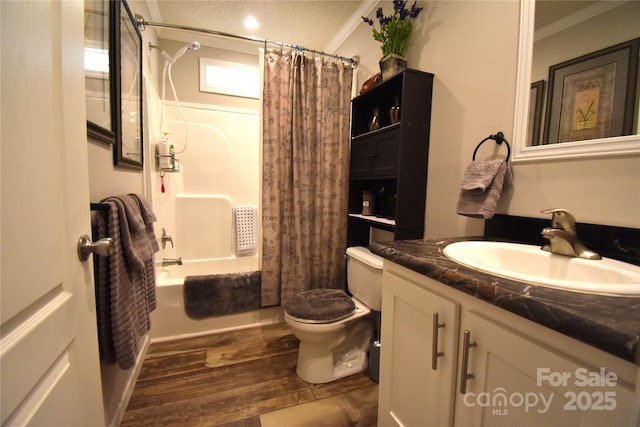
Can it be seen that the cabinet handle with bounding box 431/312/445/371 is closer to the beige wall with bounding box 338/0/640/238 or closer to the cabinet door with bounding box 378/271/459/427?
the cabinet door with bounding box 378/271/459/427

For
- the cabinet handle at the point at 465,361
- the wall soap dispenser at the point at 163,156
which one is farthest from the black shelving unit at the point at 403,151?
the wall soap dispenser at the point at 163,156

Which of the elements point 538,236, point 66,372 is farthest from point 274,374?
point 538,236

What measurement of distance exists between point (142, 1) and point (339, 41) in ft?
4.84

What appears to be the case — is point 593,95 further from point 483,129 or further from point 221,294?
point 221,294

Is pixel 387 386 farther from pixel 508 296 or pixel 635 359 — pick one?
pixel 635 359

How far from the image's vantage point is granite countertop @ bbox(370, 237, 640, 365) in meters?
0.40

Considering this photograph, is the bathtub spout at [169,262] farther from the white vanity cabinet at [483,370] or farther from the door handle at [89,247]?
the white vanity cabinet at [483,370]

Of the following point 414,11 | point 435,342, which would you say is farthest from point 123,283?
point 414,11

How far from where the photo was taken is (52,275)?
0.50m

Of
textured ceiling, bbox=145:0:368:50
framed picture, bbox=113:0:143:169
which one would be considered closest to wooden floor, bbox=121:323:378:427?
framed picture, bbox=113:0:143:169

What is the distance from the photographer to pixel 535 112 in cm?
99

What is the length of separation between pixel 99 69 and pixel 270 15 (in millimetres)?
1450

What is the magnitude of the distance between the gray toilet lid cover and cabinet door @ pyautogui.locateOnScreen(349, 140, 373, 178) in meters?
0.86

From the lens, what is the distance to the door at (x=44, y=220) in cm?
39
